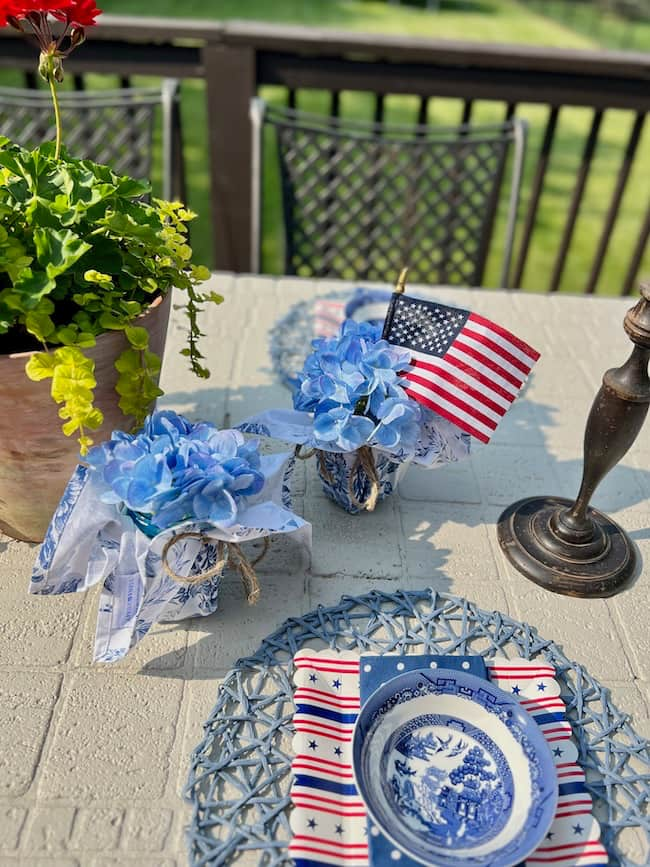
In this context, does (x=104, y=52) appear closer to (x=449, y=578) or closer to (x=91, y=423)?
(x=91, y=423)

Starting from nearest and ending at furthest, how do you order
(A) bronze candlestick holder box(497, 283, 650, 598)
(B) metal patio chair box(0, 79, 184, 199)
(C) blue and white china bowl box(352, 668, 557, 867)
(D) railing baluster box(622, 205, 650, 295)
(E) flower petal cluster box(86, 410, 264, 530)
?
(C) blue and white china bowl box(352, 668, 557, 867) < (E) flower petal cluster box(86, 410, 264, 530) < (A) bronze candlestick holder box(497, 283, 650, 598) < (B) metal patio chair box(0, 79, 184, 199) < (D) railing baluster box(622, 205, 650, 295)

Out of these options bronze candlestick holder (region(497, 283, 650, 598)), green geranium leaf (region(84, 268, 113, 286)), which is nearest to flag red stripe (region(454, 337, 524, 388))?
bronze candlestick holder (region(497, 283, 650, 598))

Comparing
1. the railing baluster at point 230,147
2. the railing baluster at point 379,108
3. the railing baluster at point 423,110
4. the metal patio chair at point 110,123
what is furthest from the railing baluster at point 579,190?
the metal patio chair at point 110,123

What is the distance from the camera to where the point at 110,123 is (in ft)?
7.14

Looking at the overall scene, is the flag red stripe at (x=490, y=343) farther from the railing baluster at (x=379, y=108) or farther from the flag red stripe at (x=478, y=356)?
the railing baluster at (x=379, y=108)

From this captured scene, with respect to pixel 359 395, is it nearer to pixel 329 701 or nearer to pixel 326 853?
pixel 329 701

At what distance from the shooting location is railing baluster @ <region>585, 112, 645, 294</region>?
2.39 metres

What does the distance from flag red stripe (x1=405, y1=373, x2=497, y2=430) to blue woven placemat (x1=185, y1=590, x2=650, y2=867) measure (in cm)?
26

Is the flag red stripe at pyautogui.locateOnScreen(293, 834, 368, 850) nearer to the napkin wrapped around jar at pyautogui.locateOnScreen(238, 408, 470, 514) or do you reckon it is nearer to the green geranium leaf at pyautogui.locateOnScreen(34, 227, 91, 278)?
the napkin wrapped around jar at pyautogui.locateOnScreen(238, 408, 470, 514)

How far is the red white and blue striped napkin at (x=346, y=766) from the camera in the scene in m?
0.70

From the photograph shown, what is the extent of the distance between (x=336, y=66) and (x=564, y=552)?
1.84 m

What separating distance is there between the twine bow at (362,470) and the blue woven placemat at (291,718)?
144 mm

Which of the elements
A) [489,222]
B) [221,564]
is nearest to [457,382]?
[221,564]

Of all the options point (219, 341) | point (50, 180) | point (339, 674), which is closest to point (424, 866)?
point (339, 674)
